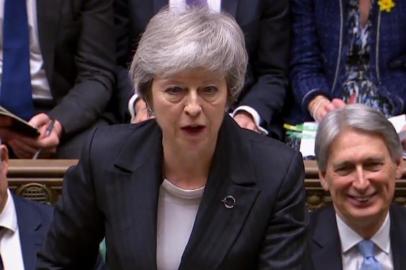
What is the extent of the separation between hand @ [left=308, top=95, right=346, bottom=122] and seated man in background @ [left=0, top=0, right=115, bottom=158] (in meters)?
0.70

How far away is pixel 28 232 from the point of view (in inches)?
99.7

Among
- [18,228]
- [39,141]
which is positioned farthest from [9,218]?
[39,141]

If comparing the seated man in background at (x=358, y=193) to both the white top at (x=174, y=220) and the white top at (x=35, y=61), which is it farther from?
the white top at (x=35, y=61)

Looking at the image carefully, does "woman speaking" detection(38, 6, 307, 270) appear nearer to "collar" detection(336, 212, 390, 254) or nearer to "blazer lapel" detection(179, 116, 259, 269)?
"blazer lapel" detection(179, 116, 259, 269)

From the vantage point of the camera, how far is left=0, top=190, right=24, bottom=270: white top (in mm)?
2488

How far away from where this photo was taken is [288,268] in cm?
186

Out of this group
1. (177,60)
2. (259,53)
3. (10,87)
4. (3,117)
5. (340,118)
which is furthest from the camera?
(259,53)

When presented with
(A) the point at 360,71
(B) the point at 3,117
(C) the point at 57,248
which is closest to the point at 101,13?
(B) the point at 3,117

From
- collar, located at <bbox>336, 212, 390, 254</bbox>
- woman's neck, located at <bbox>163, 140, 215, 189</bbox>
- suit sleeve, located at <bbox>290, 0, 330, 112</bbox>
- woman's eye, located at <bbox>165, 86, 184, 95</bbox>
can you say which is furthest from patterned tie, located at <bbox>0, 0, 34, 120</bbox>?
woman's eye, located at <bbox>165, 86, 184, 95</bbox>

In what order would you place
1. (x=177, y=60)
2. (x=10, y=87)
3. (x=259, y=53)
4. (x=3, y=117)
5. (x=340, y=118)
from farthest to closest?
(x=259, y=53)
(x=10, y=87)
(x=3, y=117)
(x=340, y=118)
(x=177, y=60)

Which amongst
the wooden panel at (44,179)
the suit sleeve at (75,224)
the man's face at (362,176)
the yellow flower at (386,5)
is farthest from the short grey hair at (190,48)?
the yellow flower at (386,5)

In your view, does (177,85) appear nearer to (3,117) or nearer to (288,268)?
(288,268)

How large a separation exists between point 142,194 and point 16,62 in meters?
1.37

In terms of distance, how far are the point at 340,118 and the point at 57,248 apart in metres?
0.93
